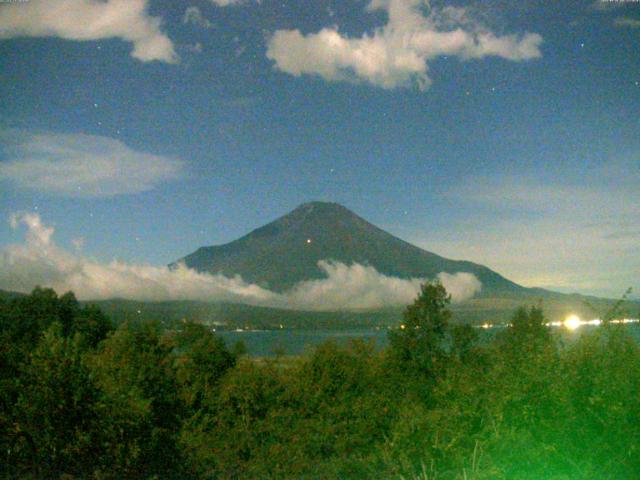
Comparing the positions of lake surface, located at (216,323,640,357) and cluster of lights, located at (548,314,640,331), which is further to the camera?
lake surface, located at (216,323,640,357)

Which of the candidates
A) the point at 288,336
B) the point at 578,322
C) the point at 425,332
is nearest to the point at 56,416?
the point at 578,322

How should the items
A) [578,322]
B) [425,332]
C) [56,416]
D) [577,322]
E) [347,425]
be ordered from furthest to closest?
[425,332] < [347,425] < [56,416] < [577,322] < [578,322]

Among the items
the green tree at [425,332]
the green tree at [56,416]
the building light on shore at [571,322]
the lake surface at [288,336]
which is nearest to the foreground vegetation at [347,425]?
the green tree at [56,416]

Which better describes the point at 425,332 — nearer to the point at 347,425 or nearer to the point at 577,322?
the point at 347,425

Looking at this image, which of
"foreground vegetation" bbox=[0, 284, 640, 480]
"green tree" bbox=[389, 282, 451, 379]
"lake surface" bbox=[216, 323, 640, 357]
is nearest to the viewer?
"foreground vegetation" bbox=[0, 284, 640, 480]

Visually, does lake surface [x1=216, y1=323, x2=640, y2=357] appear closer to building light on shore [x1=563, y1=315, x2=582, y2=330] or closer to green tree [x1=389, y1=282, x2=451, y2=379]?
green tree [x1=389, y1=282, x2=451, y2=379]

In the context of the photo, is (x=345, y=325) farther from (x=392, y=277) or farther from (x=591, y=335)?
(x=591, y=335)

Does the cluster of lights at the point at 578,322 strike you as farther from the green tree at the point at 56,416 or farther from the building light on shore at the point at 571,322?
the green tree at the point at 56,416

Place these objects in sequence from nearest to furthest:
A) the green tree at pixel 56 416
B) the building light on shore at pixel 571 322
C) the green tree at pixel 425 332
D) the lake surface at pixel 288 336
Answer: the green tree at pixel 56 416, the building light on shore at pixel 571 322, the green tree at pixel 425 332, the lake surface at pixel 288 336

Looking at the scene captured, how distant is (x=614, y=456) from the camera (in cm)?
616

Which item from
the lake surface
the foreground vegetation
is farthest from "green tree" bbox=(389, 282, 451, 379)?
the lake surface

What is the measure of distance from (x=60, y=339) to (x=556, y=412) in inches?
240

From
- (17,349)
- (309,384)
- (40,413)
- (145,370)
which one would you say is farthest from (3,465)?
(309,384)

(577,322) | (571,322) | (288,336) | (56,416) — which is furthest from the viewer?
(288,336)
